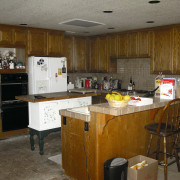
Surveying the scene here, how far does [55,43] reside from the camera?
5699mm

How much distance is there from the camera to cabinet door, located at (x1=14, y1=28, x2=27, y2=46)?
5.08 m

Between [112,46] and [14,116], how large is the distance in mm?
2949

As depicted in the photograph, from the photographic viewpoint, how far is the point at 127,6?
3.45 m

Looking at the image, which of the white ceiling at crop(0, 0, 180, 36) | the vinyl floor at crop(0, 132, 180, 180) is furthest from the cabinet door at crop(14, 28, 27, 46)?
the vinyl floor at crop(0, 132, 180, 180)

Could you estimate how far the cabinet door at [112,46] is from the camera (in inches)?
236

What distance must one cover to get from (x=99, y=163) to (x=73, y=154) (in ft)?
1.47

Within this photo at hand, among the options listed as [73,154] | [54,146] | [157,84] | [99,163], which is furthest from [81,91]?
[99,163]

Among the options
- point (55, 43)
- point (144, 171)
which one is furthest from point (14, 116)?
point (144, 171)

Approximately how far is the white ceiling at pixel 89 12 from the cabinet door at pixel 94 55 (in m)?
1.66

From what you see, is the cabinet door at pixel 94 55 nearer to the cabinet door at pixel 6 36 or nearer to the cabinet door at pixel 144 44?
the cabinet door at pixel 144 44

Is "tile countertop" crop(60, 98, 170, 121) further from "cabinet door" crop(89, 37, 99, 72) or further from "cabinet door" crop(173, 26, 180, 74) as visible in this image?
"cabinet door" crop(89, 37, 99, 72)

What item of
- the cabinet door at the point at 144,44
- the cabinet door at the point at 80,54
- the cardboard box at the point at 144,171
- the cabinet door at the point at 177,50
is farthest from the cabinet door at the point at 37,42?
the cardboard box at the point at 144,171

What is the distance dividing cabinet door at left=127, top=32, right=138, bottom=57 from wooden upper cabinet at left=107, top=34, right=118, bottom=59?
1.35ft

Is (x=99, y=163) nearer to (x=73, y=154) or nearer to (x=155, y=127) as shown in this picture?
(x=73, y=154)
